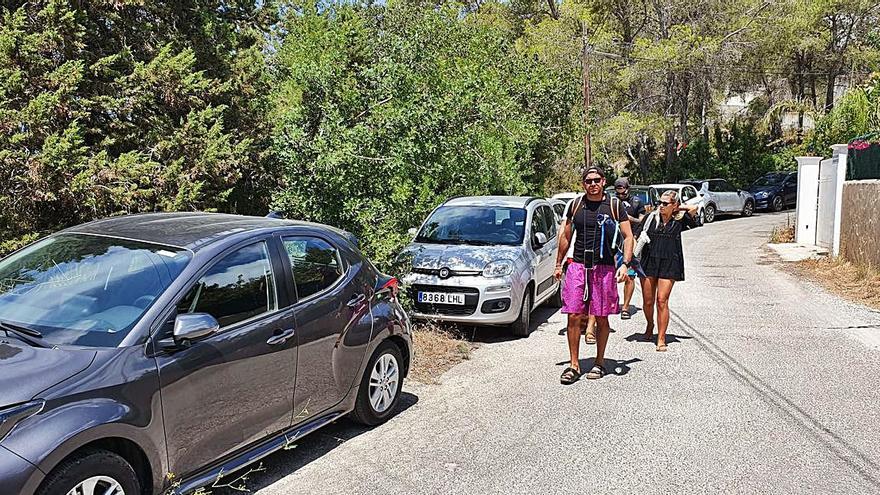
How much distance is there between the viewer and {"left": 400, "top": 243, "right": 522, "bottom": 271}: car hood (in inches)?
329

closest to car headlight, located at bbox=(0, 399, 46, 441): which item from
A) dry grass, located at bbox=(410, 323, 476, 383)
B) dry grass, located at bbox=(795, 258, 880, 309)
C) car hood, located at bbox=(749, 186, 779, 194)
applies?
dry grass, located at bbox=(410, 323, 476, 383)

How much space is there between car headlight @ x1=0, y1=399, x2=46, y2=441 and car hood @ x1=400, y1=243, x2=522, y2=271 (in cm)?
548

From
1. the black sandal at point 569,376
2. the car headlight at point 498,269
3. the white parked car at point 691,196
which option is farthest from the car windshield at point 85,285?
the white parked car at point 691,196

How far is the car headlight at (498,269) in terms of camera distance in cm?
826

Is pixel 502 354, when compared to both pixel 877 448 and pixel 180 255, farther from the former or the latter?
pixel 180 255

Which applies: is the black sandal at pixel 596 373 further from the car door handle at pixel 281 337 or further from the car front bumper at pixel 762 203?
the car front bumper at pixel 762 203

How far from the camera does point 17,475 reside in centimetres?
288

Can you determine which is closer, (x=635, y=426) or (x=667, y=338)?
(x=635, y=426)

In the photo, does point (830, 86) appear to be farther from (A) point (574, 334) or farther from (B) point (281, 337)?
(B) point (281, 337)

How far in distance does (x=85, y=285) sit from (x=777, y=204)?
32129 mm

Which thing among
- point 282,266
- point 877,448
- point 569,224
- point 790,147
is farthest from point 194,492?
point 790,147

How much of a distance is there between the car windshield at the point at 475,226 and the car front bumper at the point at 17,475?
6518 millimetres

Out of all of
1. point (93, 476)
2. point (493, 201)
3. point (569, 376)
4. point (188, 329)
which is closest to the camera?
point (93, 476)

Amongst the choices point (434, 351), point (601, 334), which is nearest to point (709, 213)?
point (434, 351)
